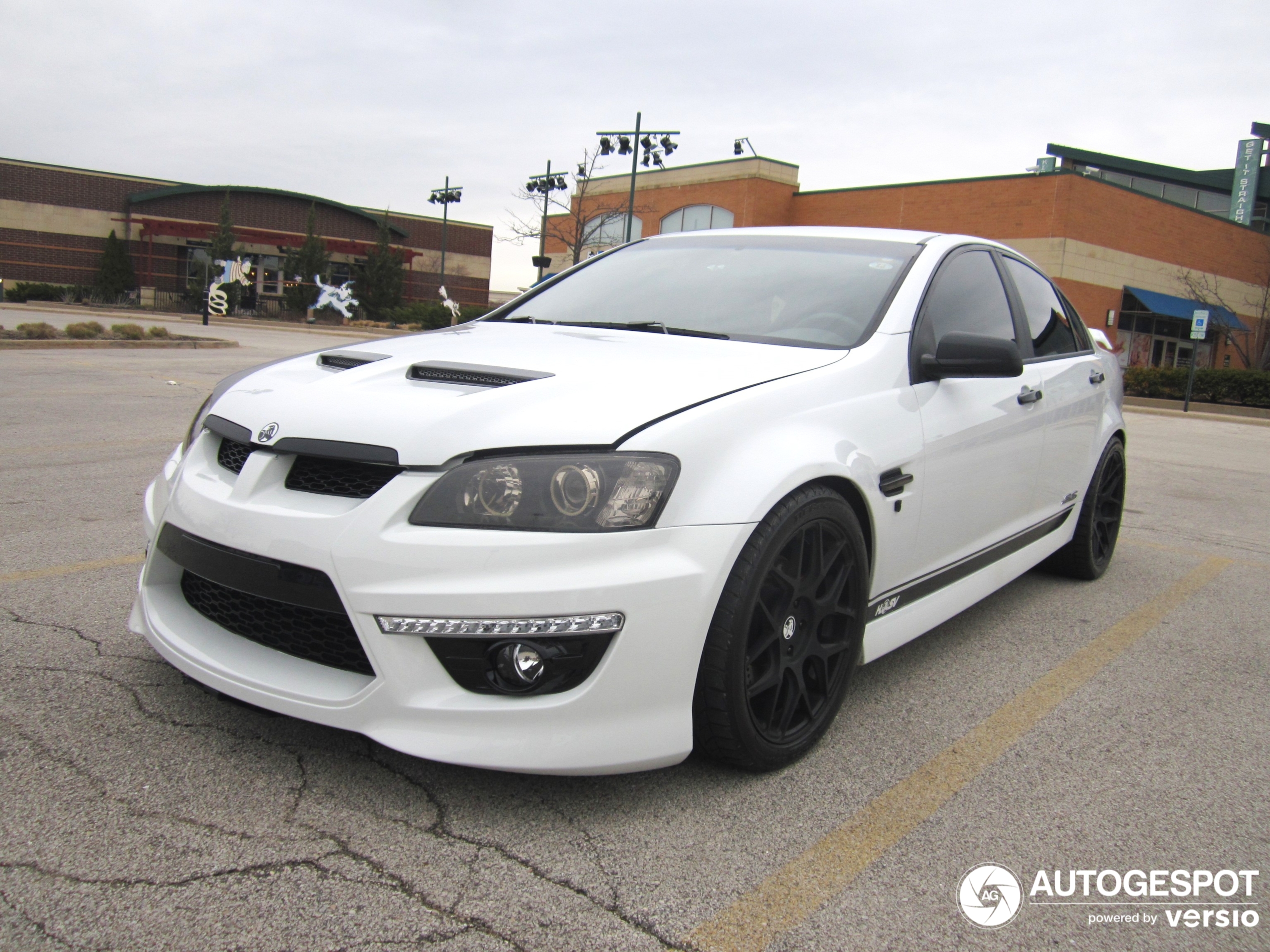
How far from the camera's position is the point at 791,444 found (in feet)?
8.28

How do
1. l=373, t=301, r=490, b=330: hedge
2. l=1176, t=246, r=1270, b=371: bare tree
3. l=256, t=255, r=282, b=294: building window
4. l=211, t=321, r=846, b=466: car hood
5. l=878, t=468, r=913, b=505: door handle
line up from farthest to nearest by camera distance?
l=256, t=255, r=282, b=294: building window, l=373, t=301, r=490, b=330: hedge, l=1176, t=246, r=1270, b=371: bare tree, l=878, t=468, r=913, b=505: door handle, l=211, t=321, r=846, b=466: car hood

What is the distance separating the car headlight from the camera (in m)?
2.17

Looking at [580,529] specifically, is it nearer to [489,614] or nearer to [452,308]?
[489,614]

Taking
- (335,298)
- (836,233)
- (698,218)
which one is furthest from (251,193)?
(836,233)

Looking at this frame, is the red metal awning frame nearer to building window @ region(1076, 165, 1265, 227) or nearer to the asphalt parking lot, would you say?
building window @ region(1076, 165, 1265, 227)

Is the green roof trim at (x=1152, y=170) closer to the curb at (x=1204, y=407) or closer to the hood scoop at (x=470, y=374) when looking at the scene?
the curb at (x=1204, y=407)

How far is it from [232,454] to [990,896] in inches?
83.0

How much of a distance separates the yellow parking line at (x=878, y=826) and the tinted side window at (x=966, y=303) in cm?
123

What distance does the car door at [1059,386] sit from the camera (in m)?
4.09

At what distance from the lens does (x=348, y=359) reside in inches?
115

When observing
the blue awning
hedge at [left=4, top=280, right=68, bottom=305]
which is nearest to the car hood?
the blue awning

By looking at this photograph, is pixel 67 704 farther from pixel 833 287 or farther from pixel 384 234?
pixel 384 234

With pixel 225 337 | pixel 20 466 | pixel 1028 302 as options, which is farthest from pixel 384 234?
pixel 1028 302

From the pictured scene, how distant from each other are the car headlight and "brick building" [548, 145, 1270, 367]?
92.8ft
